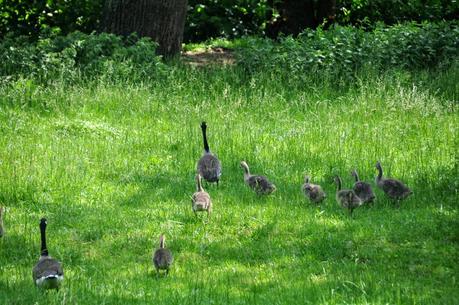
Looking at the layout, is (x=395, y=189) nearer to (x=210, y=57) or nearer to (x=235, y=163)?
(x=235, y=163)

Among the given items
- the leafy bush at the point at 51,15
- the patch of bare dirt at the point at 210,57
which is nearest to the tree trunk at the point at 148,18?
the patch of bare dirt at the point at 210,57

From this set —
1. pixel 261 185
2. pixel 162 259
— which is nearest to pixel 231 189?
pixel 261 185

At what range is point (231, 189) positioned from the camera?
41.0ft

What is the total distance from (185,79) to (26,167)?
648cm

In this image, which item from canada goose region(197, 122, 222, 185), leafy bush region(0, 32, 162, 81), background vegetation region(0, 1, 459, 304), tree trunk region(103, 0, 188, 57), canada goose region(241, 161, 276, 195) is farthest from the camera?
tree trunk region(103, 0, 188, 57)

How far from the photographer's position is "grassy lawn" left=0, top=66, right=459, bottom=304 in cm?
902

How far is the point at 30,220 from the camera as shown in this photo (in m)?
11.1

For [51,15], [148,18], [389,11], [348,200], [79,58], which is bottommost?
[348,200]

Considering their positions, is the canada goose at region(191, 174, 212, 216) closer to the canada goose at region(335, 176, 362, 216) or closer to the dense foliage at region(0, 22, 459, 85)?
the canada goose at region(335, 176, 362, 216)

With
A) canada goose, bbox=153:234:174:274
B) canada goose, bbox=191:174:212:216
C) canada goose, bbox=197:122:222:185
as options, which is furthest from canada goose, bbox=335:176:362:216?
canada goose, bbox=153:234:174:274

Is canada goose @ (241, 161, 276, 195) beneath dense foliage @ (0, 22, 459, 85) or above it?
beneath

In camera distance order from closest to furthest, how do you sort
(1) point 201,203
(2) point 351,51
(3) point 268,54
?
(1) point 201,203
(3) point 268,54
(2) point 351,51

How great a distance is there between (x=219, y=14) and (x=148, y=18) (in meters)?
6.29

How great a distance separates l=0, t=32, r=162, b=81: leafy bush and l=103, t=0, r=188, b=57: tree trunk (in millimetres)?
766
